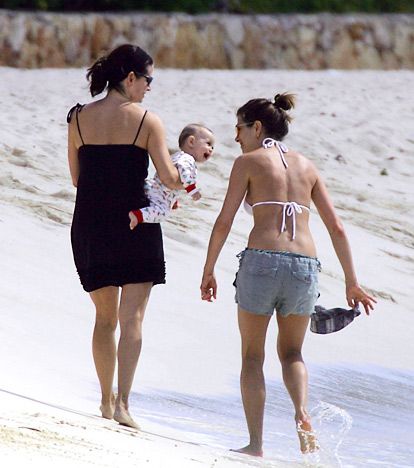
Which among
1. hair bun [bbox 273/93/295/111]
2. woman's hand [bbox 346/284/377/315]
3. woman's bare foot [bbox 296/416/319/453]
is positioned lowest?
woman's bare foot [bbox 296/416/319/453]

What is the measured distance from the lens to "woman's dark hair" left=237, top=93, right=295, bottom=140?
17.0 ft

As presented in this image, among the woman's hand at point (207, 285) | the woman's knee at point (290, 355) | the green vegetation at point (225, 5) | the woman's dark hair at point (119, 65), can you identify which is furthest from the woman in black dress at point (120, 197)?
the green vegetation at point (225, 5)

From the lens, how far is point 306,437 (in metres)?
5.06

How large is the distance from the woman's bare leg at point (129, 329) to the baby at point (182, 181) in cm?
25

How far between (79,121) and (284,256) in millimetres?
921

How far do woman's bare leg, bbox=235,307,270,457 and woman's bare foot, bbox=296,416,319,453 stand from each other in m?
0.15

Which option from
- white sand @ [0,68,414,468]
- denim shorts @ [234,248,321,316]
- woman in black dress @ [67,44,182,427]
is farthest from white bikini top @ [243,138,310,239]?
white sand @ [0,68,414,468]

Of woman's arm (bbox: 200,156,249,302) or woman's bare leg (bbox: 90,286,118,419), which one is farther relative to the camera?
woman's bare leg (bbox: 90,286,118,419)

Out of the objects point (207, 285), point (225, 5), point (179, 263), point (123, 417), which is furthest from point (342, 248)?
point (225, 5)

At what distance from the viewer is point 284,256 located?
5059 mm

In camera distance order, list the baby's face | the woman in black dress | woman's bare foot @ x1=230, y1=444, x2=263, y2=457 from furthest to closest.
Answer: the baby's face → the woman in black dress → woman's bare foot @ x1=230, y1=444, x2=263, y2=457

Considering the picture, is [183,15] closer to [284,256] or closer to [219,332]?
[219,332]

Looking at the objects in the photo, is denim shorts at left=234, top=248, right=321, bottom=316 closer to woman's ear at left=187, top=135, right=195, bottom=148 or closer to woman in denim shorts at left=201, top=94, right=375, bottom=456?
woman in denim shorts at left=201, top=94, right=375, bottom=456

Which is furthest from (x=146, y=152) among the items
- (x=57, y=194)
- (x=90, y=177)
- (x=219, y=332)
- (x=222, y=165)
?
(x=222, y=165)
